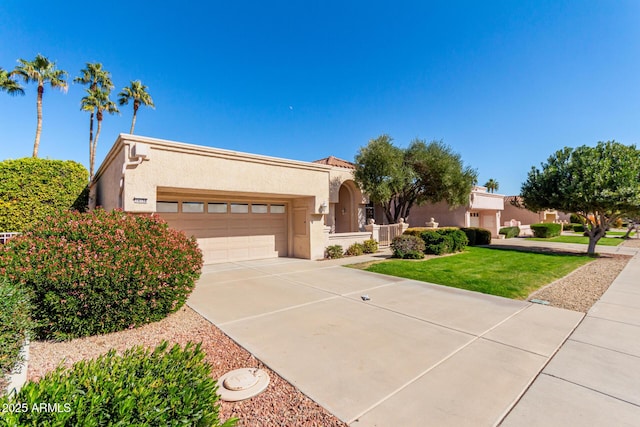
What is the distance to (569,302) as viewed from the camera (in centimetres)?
670

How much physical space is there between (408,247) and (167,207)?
997 centimetres

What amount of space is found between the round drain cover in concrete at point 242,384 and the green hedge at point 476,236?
61.3 ft

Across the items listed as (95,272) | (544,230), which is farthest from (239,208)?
(544,230)

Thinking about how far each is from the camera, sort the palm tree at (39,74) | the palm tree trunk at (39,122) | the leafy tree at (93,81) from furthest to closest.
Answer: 1. the leafy tree at (93,81)
2. the palm tree trunk at (39,122)
3. the palm tree at (39,74)

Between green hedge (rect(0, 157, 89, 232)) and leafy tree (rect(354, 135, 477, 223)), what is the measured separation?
15.6 m

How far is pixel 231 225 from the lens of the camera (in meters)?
12.5

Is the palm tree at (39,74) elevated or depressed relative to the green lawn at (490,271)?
elevated

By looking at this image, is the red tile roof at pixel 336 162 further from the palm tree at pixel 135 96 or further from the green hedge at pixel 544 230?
the palm tree at pixel 135 96

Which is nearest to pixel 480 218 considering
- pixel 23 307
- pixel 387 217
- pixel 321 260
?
pixel 387 217

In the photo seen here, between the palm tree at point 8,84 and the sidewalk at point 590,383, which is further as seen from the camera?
the palm tree at point 8,84

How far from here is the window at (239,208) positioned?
1256 cm

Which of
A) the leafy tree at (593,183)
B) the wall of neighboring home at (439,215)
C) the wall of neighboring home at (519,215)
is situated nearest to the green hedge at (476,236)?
the wall of neighboring home at (439,215)

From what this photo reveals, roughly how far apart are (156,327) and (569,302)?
8.67 meters

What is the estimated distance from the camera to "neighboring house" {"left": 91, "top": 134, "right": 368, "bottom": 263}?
8664mm
